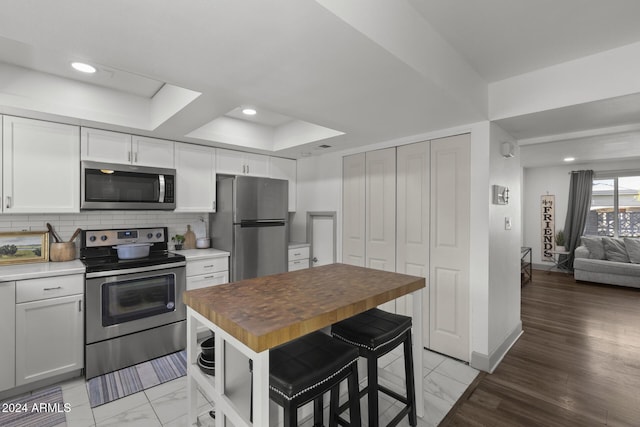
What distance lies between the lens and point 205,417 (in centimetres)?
205

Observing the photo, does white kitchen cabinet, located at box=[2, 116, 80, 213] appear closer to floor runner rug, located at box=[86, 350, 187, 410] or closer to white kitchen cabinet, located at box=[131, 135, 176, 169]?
white kitchen cabinet, located at box=[131, 135, 176, 169]

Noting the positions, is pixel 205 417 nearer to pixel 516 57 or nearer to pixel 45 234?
pixel 45 234

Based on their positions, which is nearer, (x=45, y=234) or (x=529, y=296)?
(x=45, y=234)

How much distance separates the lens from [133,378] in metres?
2.51

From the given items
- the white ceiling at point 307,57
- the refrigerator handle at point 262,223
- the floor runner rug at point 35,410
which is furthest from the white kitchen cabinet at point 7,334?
the refrigerator handle at point 262,223

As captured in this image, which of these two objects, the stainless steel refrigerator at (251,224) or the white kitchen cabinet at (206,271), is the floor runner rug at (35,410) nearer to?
the white kitchen cabinet at (206,271)

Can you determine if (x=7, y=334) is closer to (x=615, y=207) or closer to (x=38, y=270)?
(x=38, y=270)

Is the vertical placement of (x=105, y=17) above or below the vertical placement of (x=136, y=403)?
above

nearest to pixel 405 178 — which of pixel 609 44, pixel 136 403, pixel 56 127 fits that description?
pixel 609 44

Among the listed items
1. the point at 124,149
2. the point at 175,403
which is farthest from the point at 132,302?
the point at 124,149

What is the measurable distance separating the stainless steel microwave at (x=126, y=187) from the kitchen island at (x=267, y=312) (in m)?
1.80

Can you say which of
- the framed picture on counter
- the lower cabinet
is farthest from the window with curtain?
the framed picture on counter

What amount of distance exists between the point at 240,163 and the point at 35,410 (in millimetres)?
2843

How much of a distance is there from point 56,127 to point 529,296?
262 inches
